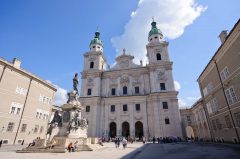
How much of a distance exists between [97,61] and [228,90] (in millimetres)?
34408

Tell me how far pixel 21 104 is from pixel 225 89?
30525 mm

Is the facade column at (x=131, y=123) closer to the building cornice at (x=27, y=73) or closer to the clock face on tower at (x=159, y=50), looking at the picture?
the clock face on tower at (x=159, y=50)

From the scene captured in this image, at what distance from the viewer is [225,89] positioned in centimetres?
2002

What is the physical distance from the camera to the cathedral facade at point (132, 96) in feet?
121

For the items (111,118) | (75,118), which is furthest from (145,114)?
(75,118)

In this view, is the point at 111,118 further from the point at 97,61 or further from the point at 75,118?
the point at 75,118

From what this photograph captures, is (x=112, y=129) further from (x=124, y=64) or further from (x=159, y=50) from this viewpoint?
(x=159, y=50)

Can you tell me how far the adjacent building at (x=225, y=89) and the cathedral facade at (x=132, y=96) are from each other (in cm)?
1136

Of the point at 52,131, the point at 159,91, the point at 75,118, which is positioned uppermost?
the point at 159,91

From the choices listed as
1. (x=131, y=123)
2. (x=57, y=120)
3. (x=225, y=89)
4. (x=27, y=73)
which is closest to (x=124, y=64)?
(x=131, y=123)

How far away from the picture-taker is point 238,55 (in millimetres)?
16516

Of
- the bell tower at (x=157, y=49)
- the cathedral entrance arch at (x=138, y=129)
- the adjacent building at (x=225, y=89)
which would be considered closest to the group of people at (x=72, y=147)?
the adjacent building at (x=225, y=89)

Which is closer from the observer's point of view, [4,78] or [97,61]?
[4,78]

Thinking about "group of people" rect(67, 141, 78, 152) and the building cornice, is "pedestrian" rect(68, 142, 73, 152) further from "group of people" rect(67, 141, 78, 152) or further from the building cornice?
the building cornice
